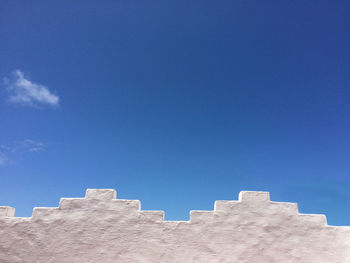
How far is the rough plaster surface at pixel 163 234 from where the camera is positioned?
7520mm

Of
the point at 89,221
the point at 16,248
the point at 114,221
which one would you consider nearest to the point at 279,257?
the point at 114,221

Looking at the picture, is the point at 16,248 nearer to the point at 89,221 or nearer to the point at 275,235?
the point at 89,221

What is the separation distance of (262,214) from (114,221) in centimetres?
384

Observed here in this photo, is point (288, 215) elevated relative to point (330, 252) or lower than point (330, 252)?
elevated

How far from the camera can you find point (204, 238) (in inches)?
300

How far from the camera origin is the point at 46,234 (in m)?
7.66

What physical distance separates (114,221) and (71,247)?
1208 mm

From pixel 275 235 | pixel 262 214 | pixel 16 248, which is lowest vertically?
pixel 16 248

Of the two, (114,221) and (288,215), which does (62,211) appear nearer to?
(114,221)

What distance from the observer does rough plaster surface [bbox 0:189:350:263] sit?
24.7 ft

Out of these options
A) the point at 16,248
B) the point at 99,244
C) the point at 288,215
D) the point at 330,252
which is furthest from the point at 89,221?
the point at 330,252

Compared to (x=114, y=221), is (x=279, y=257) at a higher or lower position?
lower

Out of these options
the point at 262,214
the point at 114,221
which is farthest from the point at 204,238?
the point at 114,221

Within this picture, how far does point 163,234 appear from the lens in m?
7.62
